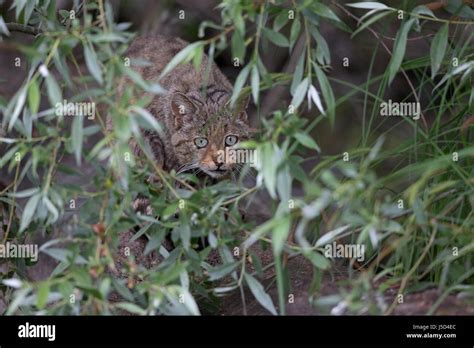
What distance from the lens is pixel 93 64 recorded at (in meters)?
2.91

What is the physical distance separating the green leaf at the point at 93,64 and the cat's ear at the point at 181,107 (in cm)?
148

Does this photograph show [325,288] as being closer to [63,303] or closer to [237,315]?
[237,315]

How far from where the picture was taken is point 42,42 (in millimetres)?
3215

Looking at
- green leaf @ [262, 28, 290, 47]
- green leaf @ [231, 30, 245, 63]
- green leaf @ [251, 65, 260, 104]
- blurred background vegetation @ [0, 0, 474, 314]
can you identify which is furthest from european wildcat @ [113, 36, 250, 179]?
green leaf @ [231, 30, 245, 63]

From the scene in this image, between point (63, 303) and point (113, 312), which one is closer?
point (63, 303)

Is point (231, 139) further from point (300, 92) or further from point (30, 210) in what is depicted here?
point (30, 210)

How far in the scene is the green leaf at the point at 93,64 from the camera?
2887 mm

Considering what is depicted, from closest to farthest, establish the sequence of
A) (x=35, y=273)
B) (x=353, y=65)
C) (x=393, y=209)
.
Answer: (x=393, y=209), (x=35, y=273), (x=353, y=65)

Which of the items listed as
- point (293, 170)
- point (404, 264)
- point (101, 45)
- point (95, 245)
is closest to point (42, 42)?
point (101, 45)

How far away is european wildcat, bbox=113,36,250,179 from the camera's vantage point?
14.4 ft

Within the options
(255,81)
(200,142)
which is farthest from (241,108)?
(255,81)

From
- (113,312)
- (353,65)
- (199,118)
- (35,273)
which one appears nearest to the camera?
(113,312)

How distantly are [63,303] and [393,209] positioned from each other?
100 centimetres

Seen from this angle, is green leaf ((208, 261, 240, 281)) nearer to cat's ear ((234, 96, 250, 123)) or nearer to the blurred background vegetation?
the blurred background vegetation
